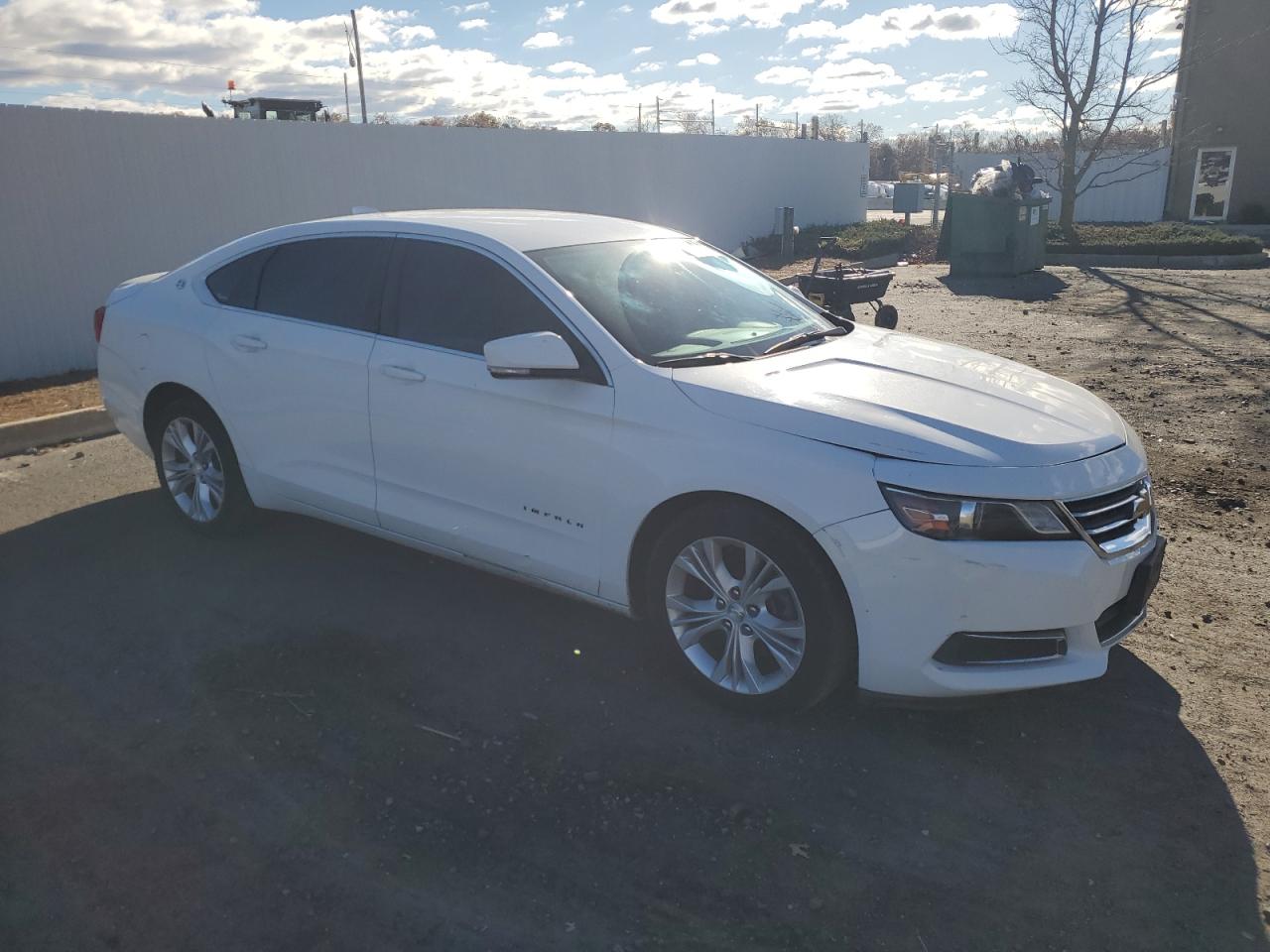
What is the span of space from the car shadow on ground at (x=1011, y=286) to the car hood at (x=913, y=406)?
12.9 m

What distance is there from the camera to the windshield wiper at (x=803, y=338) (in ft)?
14.3

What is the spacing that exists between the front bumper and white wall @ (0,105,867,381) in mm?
9262

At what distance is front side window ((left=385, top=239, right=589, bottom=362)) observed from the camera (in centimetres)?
430

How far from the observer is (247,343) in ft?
16.9

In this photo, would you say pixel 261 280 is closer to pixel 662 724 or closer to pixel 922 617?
pixel 662 724

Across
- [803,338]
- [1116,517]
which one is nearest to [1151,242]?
[803,338]

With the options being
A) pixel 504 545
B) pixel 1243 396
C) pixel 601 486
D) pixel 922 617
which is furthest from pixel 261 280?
pixel 1243 396

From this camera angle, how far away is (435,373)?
4.41 metres

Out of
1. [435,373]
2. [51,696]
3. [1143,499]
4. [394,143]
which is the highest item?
[394,143]

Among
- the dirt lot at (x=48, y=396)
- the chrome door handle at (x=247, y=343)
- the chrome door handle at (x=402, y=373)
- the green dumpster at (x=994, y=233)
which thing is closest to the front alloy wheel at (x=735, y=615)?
the chrome door handle at (x=402, y=373)

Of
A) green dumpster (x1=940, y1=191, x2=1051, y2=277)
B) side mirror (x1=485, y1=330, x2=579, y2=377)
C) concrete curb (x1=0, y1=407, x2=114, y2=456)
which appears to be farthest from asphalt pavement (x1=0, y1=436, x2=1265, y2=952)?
green dumpster (x1=940, y1=191, x2=1051, y2=277)

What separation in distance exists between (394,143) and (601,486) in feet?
37.1

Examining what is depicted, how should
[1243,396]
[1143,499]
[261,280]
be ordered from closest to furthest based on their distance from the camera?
[1143,499]
[261,280]
[1243,396]

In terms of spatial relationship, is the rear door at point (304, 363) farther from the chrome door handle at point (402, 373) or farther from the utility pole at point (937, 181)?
the utility pole at point (937, 181)
